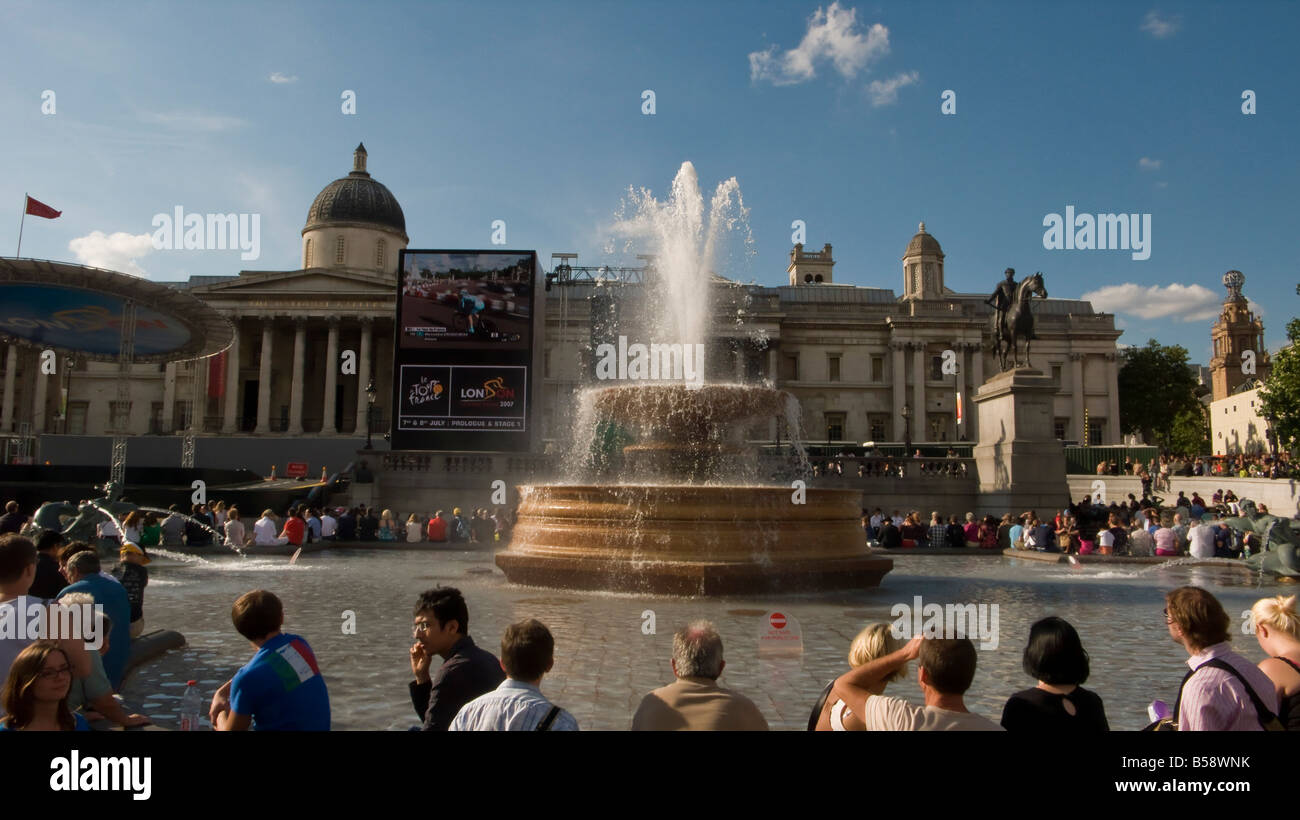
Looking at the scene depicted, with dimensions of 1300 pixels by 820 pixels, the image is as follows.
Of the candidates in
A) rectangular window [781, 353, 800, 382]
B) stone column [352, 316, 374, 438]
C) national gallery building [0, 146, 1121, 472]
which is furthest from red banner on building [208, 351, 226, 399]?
rectangular window [781, 353, 800, 382]

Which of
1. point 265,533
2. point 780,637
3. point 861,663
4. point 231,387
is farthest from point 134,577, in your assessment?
point 231,387

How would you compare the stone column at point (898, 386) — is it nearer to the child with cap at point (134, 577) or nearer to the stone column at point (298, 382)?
the stone column at point (298, 382)

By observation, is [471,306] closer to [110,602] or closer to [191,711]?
[110,602]

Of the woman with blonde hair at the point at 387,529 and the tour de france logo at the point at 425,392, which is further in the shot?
the tour de france logo at the point at 425,392

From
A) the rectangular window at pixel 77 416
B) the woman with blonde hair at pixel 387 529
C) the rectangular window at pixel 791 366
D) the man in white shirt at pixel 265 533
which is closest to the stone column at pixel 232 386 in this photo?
the rectangular window at pixel 77 416

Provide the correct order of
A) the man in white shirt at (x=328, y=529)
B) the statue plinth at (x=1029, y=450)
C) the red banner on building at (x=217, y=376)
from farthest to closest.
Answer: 1. the red banner on building at (x=217, y=376)
2. the statue plinth at (x=1029, y=450)
3. the man in white shirt at (x=328, y=529)

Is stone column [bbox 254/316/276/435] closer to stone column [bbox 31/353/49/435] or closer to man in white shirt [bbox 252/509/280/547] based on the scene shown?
stone column [bbox 31/353/49/435]

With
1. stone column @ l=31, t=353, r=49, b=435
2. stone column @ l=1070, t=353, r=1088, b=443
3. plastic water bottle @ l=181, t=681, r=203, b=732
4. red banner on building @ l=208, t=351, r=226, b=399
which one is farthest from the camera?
stone column @ l=1070, t=353, r=1088, b=443

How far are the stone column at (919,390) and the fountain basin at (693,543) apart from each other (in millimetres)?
55877

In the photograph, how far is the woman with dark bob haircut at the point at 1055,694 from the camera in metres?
3.13

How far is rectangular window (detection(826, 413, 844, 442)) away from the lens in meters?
66.7
